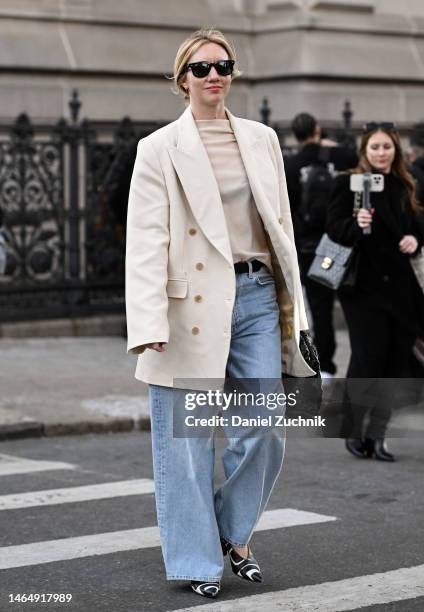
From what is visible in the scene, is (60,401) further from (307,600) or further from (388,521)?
(307,600)

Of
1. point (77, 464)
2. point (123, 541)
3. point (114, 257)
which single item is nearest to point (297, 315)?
point (123, 541)

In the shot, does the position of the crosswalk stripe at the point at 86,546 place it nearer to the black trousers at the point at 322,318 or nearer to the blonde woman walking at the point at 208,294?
the blonde woman walking at the point at 208,294

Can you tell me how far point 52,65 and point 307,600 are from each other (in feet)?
38.9

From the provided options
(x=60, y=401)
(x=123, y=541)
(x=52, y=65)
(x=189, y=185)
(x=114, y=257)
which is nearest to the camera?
(x=189, y=185)

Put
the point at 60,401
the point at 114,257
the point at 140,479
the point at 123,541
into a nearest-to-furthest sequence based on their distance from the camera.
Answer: the point at 123,541
the point at 140,479
the point at 60,401
the point at 114,257

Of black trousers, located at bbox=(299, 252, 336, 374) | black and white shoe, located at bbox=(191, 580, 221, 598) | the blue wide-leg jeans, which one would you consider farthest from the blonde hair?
black trousers, located at bbox=(299, 252, 336, 374)

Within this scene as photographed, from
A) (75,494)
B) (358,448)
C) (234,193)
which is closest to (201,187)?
(234,193)

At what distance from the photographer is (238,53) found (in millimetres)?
18156

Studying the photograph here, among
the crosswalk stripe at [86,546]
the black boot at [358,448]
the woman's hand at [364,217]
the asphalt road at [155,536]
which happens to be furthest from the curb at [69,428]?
the crosswalk stripe at [86,546]

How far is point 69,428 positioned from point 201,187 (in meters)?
4.82

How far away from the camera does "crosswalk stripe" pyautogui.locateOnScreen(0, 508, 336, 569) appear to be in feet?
21.3

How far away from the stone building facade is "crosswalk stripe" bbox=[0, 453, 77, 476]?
7783mm

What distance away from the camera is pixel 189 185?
580 cm

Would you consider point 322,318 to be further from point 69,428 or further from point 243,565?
point 243,565
